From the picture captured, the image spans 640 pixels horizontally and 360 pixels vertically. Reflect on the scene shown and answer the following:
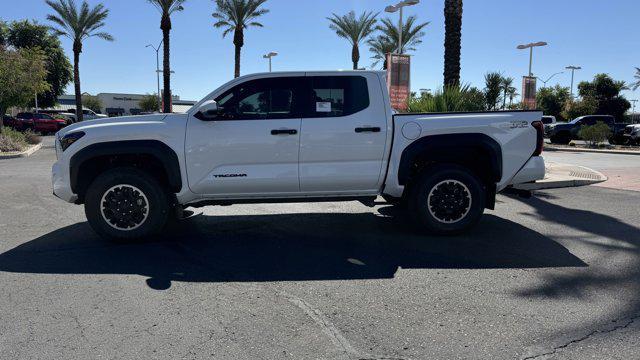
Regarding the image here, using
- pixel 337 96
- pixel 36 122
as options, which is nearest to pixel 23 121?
pixel 36 122

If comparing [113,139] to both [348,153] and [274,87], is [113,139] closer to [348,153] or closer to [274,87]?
[274,87]

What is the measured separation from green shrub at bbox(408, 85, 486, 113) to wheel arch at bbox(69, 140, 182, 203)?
7.24 m

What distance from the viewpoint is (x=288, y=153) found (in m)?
5.74

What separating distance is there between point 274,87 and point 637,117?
101 m

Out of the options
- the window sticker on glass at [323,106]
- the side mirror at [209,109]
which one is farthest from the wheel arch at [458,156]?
the side mirror at [209,109]

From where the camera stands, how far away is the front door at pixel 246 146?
5672 millimetres

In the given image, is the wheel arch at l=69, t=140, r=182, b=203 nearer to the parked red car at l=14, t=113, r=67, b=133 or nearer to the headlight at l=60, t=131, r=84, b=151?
the headlight at l=60, t=131, r=84, b=151

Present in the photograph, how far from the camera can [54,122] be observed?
126 feet

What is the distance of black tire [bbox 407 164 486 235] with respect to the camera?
602cm

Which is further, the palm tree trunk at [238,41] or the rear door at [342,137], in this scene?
the palm tree trunk at [238,41]

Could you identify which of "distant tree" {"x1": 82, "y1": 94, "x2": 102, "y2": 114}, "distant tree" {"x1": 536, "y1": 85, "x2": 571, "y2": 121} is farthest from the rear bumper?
"distant tree" {"x1": 82, "y1": 94, "x2": 102, "y2": 114}

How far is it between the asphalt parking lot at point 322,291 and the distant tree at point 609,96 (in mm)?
55976

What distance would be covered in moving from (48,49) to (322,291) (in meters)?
55.7

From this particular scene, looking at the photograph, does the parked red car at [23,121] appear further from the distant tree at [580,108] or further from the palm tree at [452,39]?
the distant tree at [580,108]
